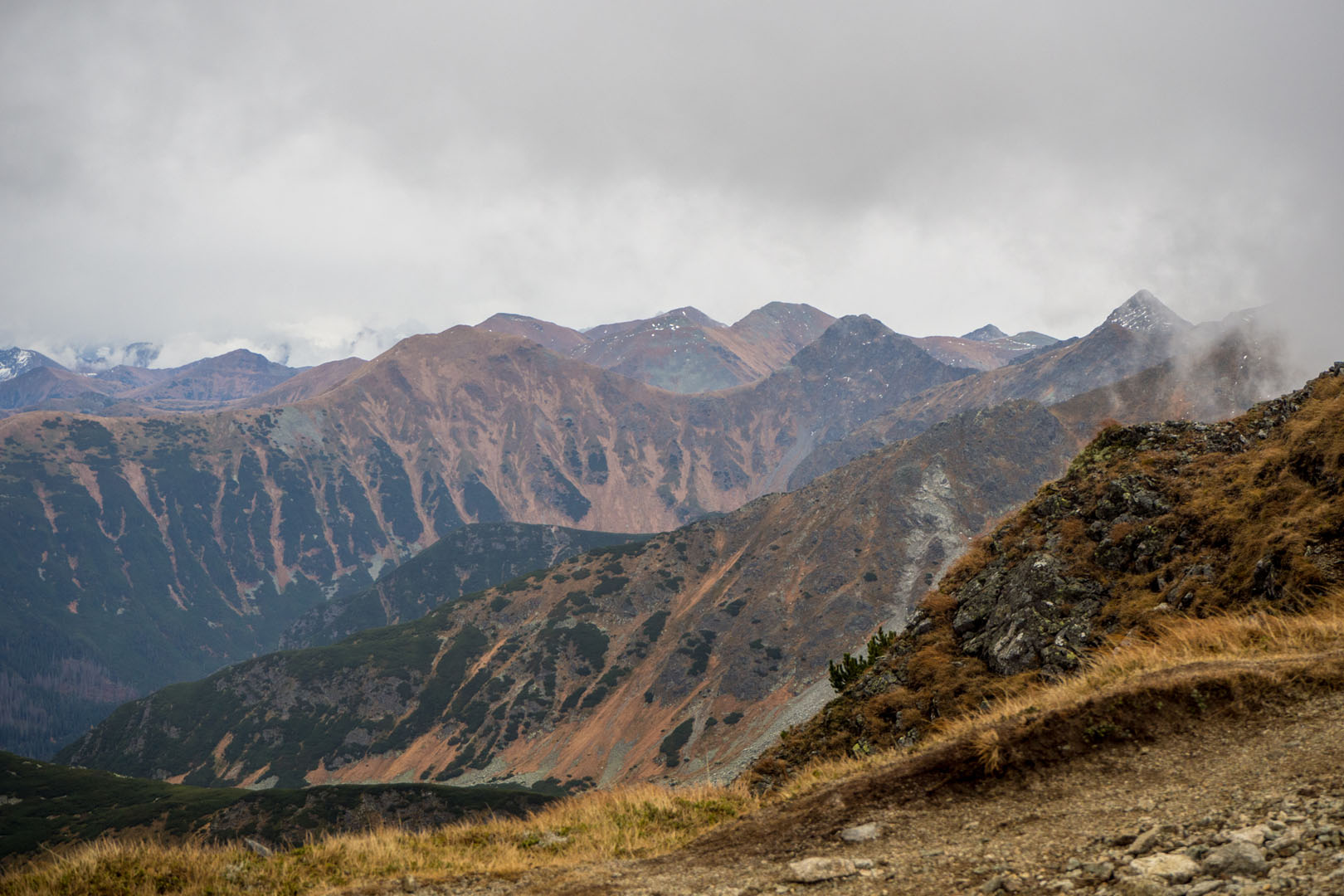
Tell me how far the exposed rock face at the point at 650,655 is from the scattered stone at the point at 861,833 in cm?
10201

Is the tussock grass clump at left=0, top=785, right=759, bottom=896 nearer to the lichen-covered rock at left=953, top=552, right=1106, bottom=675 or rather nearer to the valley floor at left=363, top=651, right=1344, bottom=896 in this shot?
the valley floor at left=363, top=651, right=1344, bottom=896

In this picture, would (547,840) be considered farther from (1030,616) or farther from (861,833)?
(1030,616)

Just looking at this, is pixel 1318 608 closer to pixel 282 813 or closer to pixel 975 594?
pixel 975 594

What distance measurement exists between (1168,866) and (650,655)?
158 metres

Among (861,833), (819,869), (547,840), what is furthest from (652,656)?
(819,869)

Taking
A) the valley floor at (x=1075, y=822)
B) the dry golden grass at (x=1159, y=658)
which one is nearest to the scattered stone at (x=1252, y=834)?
the valley floor at (x=1075, y=822)

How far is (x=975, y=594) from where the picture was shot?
87.6 ft

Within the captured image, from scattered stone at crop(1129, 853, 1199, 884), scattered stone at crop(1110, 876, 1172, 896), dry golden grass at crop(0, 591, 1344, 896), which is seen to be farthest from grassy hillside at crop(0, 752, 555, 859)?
scattered stone at crop(1110, 876, 1172, 896)

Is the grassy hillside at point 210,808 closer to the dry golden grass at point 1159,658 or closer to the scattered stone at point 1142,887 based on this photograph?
the dry golden grass at point 1159,658

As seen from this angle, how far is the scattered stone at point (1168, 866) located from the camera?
720cm

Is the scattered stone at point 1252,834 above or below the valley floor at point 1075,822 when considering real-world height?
above

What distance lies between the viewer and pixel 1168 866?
745 centimetres

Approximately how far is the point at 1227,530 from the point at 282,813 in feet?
403

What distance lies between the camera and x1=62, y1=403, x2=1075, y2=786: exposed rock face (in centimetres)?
13362
